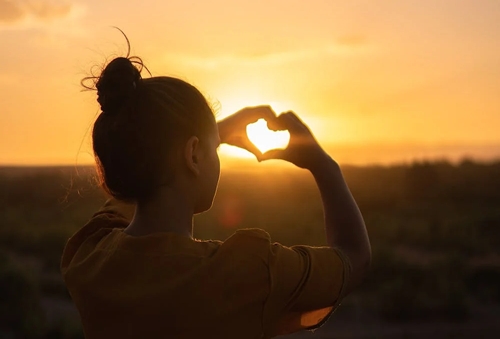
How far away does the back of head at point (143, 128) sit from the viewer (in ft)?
6.26

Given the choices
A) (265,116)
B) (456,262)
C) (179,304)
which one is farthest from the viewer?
(456,262)

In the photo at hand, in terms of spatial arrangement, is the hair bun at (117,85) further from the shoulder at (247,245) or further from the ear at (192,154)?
the shoulder at (247,245)

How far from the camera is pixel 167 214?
76.4 inches

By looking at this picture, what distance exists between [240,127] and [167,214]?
0.39 meters

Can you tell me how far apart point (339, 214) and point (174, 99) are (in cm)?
43

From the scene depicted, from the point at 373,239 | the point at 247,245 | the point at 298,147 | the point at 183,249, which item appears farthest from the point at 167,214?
the point at 373,239

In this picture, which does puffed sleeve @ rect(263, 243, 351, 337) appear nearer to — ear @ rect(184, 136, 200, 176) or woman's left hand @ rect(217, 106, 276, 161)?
ear @ rect(184, 136, 200, 176)

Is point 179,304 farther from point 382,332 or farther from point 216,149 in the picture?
point 382,332

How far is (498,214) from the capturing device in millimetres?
30391

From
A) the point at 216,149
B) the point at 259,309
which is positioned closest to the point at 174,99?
the point at 216,149

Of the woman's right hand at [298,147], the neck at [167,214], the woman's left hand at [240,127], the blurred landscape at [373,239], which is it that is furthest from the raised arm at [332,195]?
the blurred landscape at [373,239]

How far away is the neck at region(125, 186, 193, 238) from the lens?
193 centimetres

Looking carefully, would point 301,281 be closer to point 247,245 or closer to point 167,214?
point 247,245

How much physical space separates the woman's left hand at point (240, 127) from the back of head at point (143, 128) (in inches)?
8.6
